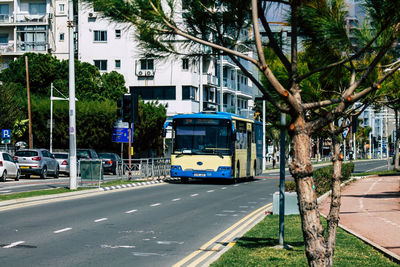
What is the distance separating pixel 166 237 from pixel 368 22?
7.32m

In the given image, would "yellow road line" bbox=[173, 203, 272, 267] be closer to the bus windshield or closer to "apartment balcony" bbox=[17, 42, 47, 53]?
the bus windshield

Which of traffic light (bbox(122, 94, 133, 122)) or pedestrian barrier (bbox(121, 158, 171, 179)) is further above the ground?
traffic light (bbox(122, 94, 133, 122))

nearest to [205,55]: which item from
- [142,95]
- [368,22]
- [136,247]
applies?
[368,22]

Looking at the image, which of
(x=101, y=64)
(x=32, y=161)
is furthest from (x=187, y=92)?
(x=32, y=161)

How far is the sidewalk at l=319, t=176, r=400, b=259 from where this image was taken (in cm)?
1399

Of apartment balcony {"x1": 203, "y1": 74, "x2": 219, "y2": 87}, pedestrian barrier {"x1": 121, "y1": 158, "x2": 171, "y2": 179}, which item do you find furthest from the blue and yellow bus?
apartment balcony {"x1": 203, "y1": 74, "x2": 219, "y2": 87}

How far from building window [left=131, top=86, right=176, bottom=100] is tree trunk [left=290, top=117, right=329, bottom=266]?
205 ft

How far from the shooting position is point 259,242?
13.0 m

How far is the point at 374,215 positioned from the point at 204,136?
15.3 metres

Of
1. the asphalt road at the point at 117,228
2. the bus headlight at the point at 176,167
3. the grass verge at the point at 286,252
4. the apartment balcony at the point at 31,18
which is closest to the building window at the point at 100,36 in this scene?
the apartment balcony at the point at 31,18

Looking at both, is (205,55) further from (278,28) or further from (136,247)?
(136,247)

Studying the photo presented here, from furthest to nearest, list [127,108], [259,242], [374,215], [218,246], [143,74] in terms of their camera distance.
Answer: [143,74] → [127,108] → [374,215] → [259,242] → [218,246]

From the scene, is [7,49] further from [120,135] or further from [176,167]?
[176,167]

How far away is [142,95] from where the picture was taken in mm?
70875
